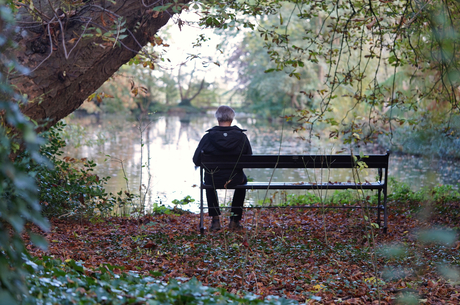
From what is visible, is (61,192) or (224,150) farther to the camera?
(224,150)

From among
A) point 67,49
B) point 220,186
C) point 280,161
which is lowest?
point 220,186

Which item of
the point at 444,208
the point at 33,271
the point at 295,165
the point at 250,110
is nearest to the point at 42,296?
the point at 33,271

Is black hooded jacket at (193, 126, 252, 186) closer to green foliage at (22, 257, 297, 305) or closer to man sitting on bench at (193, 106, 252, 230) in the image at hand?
man sitting on bench at (193, 106, 252, 230)

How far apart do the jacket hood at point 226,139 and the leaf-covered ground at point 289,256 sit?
105cm

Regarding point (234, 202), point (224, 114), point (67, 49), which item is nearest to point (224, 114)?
point (224, 114)

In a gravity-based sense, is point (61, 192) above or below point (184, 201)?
above

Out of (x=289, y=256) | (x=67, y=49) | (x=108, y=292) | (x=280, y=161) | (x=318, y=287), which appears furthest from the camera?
(x=280, y=161)

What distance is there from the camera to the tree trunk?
4375 millimetres

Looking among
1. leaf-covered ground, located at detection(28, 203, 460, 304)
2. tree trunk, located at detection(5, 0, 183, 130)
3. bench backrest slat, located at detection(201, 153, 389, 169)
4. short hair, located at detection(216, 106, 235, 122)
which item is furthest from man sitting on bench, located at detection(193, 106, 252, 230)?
tree trunk, located at detection(5, 0, 183, 130)

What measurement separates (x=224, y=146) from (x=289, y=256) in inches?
65.3

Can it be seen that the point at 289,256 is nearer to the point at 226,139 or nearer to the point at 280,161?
the point at 280,161

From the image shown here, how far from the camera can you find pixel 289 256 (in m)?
4.47

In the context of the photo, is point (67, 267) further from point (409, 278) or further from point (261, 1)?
point (261, 1)

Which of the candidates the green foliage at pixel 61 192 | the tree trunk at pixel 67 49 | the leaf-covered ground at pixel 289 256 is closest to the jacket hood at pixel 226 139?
the leaf-covered ground at pixel 289 256
